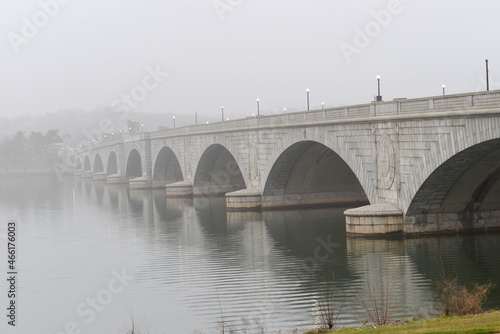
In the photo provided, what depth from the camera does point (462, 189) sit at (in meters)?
31.6

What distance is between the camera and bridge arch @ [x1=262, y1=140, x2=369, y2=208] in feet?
159

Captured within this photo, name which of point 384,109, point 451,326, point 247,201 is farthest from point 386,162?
point 451,326

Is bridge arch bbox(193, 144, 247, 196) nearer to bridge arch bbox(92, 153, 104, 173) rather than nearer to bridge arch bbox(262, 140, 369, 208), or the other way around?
bridge arch bbox(262, 140, 369, 208)

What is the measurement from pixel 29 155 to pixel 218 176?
115 meters

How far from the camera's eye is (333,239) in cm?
3556

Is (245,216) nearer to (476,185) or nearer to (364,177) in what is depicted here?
(364,177)

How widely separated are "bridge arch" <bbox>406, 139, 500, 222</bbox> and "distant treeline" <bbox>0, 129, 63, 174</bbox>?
471 feet

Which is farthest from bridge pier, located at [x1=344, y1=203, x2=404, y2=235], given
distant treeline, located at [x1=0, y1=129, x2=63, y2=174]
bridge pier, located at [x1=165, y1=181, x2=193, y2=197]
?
distant treeline, located at [x1=0, y1=129, x2=63, y2=174]

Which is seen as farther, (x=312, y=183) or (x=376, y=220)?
(x=312, y=183)

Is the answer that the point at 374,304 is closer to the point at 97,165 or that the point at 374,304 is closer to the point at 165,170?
the point at 165,170

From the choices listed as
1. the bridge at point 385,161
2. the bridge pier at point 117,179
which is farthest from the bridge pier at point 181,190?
the bridge pier at point 117,179

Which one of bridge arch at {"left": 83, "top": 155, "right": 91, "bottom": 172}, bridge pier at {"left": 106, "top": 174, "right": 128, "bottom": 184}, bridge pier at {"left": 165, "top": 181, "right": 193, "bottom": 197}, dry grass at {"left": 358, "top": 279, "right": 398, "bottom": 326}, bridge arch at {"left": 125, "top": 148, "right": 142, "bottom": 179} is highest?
bridge arch at {"left": 83, "top": 155, "right": 91, "bottom": 172}

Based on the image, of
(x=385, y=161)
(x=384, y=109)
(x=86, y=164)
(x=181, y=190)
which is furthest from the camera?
(x=86, y=164)

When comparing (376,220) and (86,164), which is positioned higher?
(86,164)
